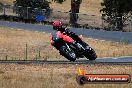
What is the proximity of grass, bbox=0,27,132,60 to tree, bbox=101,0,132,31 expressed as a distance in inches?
309

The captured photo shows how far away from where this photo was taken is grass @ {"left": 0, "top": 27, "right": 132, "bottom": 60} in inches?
1362

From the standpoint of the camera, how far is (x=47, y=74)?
70.1 feet

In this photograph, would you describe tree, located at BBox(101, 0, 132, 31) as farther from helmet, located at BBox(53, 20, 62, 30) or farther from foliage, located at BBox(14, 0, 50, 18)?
helmet, located at BBox(53, 20, 62, 30)

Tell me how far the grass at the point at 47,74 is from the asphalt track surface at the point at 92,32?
1812 cm

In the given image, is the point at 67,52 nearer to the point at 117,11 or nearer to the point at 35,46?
the point at 35,46

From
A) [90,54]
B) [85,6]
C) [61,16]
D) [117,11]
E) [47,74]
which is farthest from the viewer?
[85,6]

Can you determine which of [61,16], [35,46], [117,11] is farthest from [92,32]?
[61,16]

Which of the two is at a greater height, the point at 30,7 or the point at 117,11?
the point at 117,11

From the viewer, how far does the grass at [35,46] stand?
34.6 m

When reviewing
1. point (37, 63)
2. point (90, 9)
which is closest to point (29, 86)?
point (37, 63)

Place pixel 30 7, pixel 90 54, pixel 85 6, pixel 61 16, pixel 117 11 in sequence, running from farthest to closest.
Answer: pixel 85 6 < pixel 30 7 < pixel 61 16 < pixel 117 11 < pixel 90 54

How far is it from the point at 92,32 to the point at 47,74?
23.9 meters

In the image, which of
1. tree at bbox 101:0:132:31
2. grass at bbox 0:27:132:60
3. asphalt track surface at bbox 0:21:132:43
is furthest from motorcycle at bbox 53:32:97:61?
tree at bbox 101:0:132:31

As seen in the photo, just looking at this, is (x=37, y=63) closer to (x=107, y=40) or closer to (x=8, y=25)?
(x=107, y=40)
